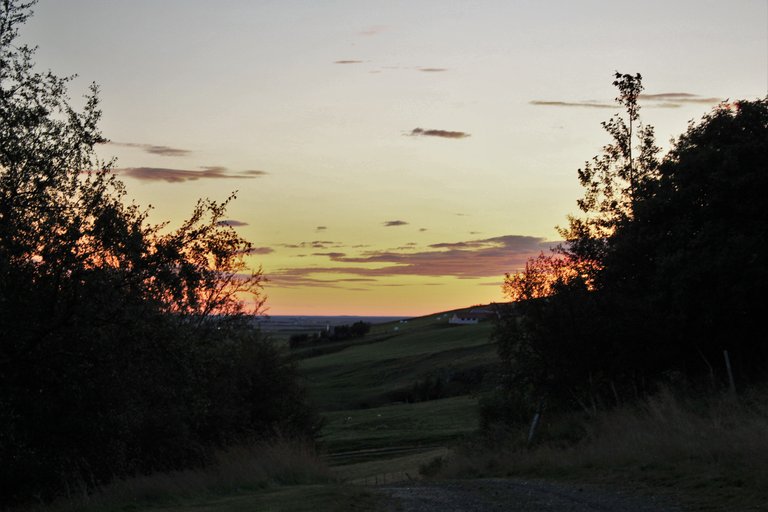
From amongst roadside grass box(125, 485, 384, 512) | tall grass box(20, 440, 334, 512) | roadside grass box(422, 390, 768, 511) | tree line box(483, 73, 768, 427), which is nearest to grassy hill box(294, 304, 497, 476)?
tree line box(483, 73, 768, 427)

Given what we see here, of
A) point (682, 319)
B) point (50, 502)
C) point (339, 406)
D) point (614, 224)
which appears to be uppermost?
point (614, 224)

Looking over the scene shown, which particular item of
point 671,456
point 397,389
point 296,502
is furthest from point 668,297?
point 397,389

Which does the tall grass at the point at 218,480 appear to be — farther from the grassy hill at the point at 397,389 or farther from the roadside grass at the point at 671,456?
the grassy hill at the point at 397,389

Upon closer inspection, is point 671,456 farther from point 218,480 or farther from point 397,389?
point 397,389

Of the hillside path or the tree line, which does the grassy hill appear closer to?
the tree line

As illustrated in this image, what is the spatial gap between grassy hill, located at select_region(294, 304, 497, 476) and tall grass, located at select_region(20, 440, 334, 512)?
656 inches

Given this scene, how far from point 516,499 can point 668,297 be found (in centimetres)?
1784

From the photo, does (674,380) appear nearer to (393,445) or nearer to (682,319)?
(682,319)

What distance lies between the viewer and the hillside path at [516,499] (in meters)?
14.5

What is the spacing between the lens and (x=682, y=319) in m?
30.6

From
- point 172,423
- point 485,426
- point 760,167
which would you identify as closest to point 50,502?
point 172,423

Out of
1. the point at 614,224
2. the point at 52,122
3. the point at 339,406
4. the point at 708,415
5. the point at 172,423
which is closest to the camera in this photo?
the point at 52,122

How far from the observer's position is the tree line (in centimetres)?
3022

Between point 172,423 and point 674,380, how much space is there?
19.2 meters
